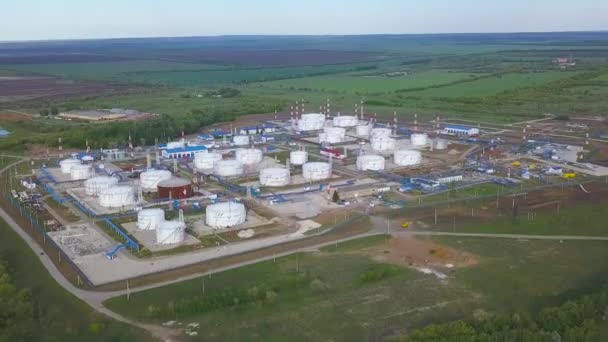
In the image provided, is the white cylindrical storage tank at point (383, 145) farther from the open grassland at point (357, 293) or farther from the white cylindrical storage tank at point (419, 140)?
the open grassland at point (357, 293)

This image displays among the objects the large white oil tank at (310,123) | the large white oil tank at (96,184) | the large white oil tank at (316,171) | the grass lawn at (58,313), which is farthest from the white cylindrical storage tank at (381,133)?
the grass lawn at (58,313)

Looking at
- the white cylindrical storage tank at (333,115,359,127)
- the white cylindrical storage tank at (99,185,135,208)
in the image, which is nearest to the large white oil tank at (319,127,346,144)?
the white cylindrical storage tank at (333,115,359,127)

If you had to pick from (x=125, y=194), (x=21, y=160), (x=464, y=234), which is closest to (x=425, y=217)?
(x=464, y=234)

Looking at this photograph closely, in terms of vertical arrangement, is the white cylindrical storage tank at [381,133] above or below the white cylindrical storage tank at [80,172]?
above

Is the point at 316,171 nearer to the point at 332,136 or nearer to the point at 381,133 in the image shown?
the point at 332,136

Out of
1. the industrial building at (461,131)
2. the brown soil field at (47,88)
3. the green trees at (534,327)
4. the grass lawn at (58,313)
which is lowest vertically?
the grass lawn at (58,313)

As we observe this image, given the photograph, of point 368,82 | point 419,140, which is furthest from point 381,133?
point 368,82

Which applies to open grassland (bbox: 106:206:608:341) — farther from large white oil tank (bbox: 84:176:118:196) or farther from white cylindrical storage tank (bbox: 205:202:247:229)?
large white oil tank (bbox: 84:176:118:196)
